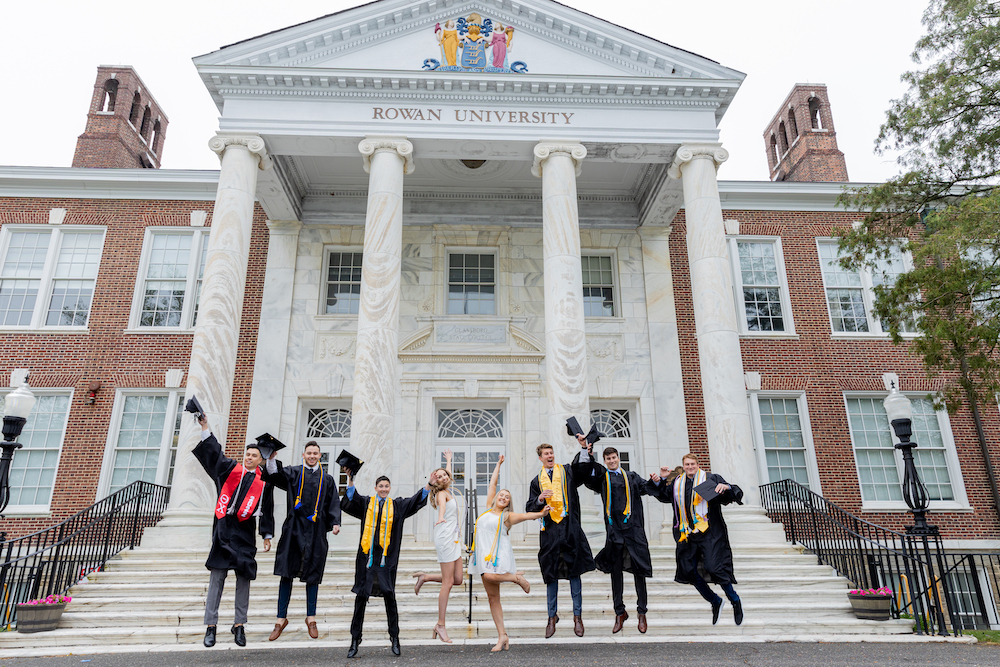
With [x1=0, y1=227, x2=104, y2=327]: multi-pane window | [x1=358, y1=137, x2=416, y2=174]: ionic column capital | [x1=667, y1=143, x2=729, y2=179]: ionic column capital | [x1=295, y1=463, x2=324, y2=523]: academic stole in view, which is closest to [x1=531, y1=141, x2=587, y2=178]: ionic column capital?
[x1=667, y1=143, x2=729, y2=179]: ionic column capital

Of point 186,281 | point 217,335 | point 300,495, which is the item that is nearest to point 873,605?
point 300,495

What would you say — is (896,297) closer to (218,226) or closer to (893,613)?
(893,613)

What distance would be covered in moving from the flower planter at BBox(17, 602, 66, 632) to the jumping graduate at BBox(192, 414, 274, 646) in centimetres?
301

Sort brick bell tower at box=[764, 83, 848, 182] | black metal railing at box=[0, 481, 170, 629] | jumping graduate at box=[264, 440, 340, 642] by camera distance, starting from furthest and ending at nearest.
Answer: brick bell tower at box=[764, 83, 848, 182] → black metal railing at box=[0, 481, 170, 629] → jumping graduate at box=[264, 440, 340, 642]

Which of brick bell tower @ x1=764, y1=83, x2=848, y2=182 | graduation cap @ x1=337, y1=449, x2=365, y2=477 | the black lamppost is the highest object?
brick bell tower @ x1=764, y1=83, x2=848, y2=182

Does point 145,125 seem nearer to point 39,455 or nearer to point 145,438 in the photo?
point 39,455

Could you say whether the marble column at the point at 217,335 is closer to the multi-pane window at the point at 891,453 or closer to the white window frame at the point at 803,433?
the white window frame at the point at 803,433

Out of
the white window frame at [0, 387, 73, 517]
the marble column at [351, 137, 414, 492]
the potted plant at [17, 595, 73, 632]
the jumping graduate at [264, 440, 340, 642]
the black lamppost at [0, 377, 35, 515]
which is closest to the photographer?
the jumping graduate at [264, 440, 340, 642]

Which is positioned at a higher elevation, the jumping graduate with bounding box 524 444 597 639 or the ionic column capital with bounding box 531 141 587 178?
the ionic column capital with bounding box 531 141 587 178

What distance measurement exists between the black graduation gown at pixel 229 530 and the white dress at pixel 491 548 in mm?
2108

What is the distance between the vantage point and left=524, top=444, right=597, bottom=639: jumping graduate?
6.94 m

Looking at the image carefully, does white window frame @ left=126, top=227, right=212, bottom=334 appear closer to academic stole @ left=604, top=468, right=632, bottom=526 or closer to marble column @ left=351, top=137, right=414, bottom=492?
marble column @ left=351, top=137, right=414, bottom=492

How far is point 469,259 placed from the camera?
16328mm

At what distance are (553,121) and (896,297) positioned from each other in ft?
22.9
